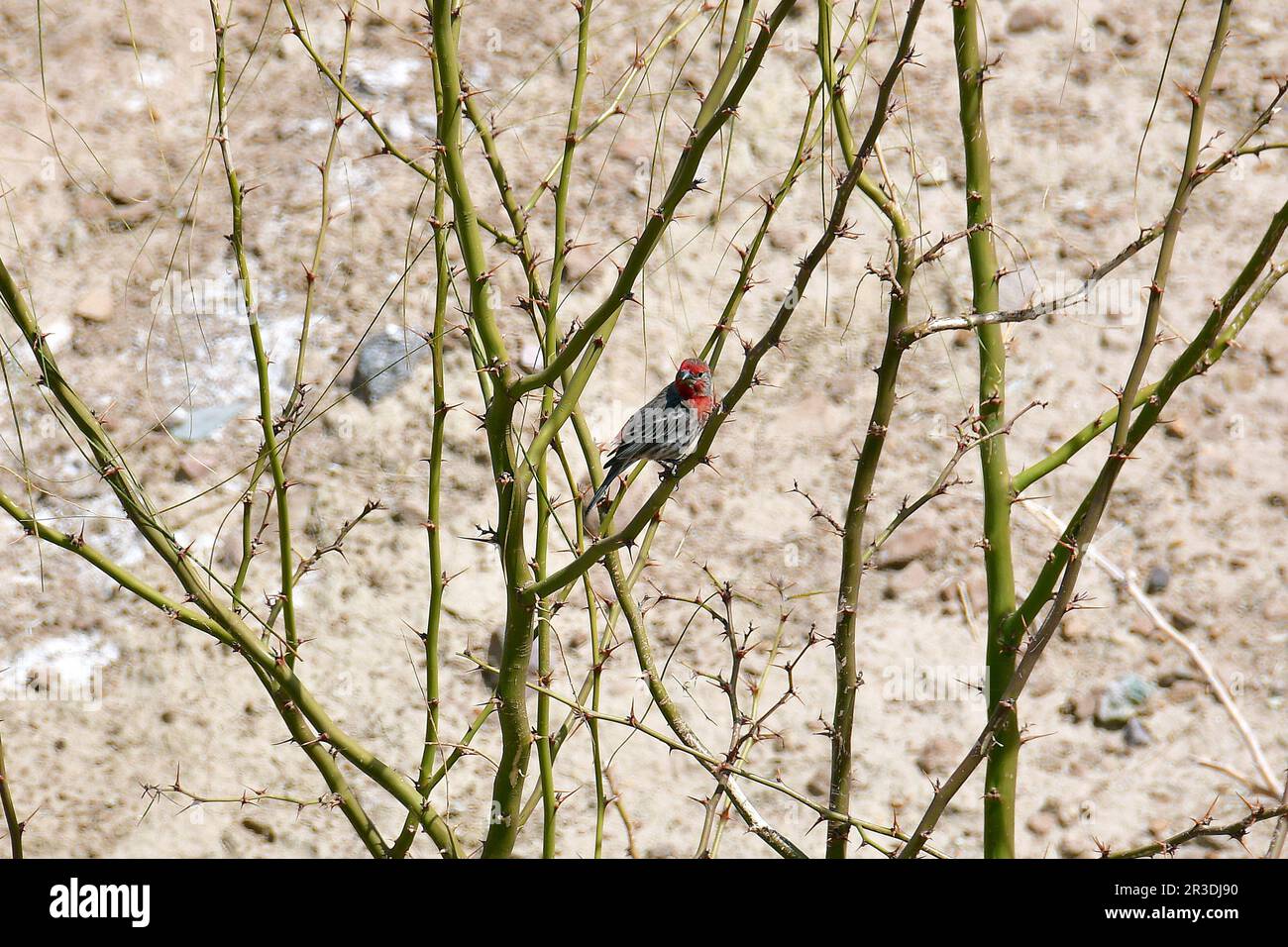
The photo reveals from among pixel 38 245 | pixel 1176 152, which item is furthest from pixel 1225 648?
pixel 38 245

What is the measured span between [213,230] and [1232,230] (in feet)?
16.5

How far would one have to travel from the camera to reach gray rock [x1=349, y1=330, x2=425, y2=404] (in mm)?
5500

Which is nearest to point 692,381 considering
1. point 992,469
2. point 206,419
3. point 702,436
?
point 992,469

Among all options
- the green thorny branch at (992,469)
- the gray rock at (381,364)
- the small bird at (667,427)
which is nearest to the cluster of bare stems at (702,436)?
the green thorny branch at (992,469)

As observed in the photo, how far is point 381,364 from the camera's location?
566 centimetres

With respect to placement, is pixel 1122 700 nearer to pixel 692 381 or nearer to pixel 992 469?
pixel 692 381

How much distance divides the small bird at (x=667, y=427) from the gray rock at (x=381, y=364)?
1878mm

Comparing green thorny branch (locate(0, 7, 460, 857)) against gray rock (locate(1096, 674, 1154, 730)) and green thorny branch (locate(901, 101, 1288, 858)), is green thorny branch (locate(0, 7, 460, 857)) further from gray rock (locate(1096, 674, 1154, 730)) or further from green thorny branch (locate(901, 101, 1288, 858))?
gray rock (locate(1096, 674, 1154, 730))

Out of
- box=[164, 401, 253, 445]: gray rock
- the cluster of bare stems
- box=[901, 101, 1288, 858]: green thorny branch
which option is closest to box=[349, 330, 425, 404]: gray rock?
box=[164, 401, 253, 445]: gray rock

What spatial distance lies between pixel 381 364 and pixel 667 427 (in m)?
2.32

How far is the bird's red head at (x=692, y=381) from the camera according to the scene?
3.70 m

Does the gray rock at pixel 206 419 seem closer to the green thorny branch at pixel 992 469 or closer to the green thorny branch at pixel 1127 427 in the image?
the green thorny branch at pixel 992 469

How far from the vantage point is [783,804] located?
14.8ft
